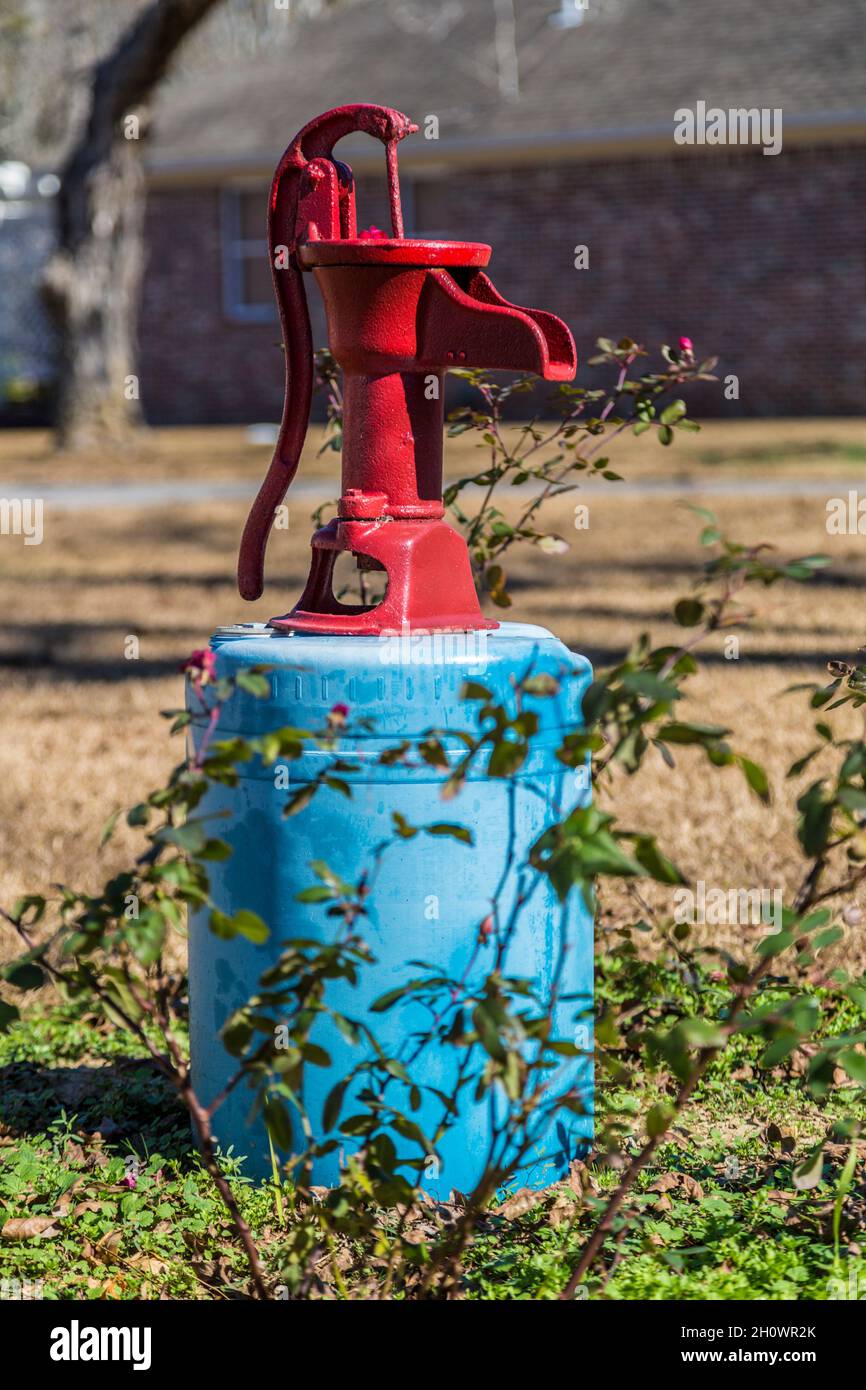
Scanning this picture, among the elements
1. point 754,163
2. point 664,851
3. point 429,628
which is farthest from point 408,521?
point 754,163

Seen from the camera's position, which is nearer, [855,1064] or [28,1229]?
[855,1064]

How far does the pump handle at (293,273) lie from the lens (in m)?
2.53

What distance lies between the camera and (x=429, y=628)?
2574mm

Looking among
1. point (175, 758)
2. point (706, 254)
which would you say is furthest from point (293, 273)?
point (706, 254)

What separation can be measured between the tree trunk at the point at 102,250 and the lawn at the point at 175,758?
4244 millimetres

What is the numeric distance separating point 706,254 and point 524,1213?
17.3 m

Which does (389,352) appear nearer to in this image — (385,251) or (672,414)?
(385,251)

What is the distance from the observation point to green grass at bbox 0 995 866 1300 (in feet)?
7.61

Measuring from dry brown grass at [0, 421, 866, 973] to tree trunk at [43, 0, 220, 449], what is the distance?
4.41m

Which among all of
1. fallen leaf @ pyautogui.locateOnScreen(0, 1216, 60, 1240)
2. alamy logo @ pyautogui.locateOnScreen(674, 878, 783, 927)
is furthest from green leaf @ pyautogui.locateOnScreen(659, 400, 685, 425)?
fallen leaf @ pyautogui.locateOnScreen(0, 1216, 60, 1240)

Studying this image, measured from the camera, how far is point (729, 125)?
18.7 metres

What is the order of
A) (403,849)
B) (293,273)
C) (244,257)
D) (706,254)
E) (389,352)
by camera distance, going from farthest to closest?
(244,257), (706,254), (293,273), (389,352), (403,849)

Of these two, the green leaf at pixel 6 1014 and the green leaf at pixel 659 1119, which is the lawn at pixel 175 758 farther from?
the green leaf at pixel 6 1014
